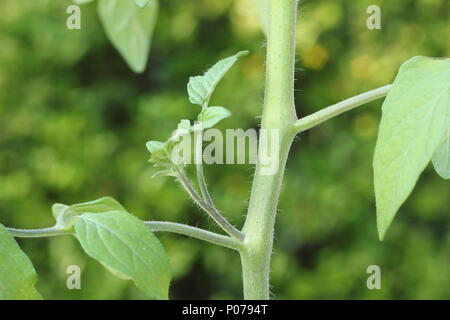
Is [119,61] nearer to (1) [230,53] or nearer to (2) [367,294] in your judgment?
(1) [230,53]

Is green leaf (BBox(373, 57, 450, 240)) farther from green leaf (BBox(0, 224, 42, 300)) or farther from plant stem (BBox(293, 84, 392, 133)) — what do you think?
green leaf (BBox(0, 224, 42, 300))

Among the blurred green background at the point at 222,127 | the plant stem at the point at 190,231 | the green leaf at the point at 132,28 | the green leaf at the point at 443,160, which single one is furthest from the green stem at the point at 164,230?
the blurred green background at the point at 222,127

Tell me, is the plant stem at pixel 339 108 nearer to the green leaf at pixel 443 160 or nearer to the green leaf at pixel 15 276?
the green leaf at pixel 443 160

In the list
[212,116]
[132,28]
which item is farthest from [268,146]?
[132,28]

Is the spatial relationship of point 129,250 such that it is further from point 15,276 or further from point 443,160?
point 443,160

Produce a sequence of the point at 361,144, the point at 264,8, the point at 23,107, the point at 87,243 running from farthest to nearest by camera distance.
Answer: the point at 361,144 → the point at 23,107 → the point at 264,8 → the point at 87,243
